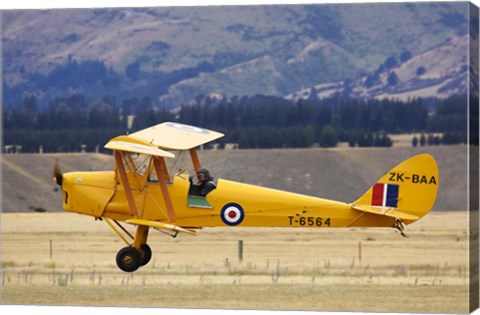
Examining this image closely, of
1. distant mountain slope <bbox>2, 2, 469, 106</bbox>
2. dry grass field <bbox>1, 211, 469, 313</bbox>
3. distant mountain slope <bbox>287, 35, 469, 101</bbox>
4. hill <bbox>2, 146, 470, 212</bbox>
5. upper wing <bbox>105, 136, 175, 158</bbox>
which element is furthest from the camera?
distant mountain slope <bbox>2, 2, 469, 106</bbox>

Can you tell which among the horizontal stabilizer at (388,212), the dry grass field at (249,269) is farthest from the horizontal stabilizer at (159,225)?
the horizontal stabilizer at (388,212)

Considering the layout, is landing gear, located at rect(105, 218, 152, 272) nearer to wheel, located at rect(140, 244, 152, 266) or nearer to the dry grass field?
wheel, located at rect(140, 244, 152, 266)

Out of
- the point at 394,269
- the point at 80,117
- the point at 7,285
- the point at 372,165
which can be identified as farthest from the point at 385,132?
the point at 7,285

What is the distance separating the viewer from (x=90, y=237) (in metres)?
43.4

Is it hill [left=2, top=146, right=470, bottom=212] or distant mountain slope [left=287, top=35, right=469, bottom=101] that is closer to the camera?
hill [left=2, top=146, right=470, bottom=212]

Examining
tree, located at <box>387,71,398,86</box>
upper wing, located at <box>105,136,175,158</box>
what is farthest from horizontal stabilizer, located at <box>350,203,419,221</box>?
tree, located at <box>387,71,398,86</box>

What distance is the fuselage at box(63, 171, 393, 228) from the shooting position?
784 inches

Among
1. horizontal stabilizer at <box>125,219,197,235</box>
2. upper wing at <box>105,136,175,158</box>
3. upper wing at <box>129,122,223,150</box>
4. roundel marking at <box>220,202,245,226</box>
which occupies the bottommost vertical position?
horizontal stabilizer at <box>125,219,197,235</box>

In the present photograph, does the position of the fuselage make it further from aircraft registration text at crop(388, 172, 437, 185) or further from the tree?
the tree

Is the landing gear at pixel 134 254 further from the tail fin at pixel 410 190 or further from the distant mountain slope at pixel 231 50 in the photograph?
the distant mountain slope at pixel 231 50

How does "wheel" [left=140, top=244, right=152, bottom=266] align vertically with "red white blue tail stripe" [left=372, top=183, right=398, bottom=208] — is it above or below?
below

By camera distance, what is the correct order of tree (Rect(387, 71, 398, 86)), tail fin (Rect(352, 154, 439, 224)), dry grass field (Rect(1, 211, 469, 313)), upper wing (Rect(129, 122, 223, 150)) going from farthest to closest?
tree (Rect(387, 71, 398, 86))
dry grass field (Rect(1, 211, 469, 313))
upper wing (Rect(129, 122, 223, 150))
tail fin (Rect(352, 154, 439, 224))

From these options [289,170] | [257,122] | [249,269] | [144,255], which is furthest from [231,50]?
[144,255]

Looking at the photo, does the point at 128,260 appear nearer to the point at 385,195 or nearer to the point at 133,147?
the point at 133,147
